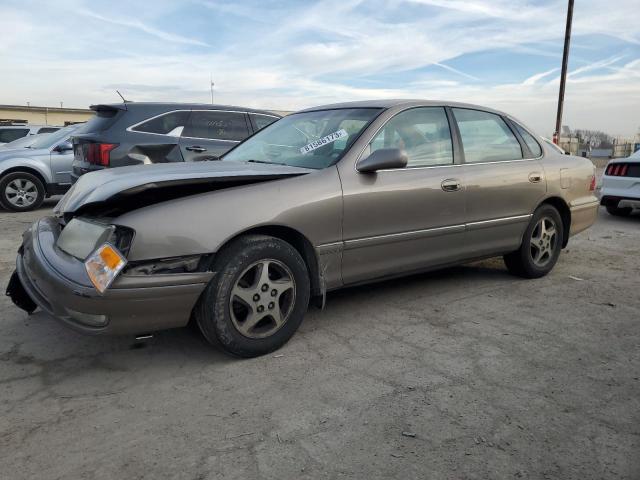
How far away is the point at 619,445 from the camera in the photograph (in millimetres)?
2355

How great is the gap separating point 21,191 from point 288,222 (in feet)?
25.6

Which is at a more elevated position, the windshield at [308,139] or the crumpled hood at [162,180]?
the windshield at [308,139]

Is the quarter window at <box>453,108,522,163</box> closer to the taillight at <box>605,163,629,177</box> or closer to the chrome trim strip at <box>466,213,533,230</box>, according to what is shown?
the chrome trim strip at <box>466,213,533,230</box>

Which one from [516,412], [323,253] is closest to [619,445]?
[516,412]

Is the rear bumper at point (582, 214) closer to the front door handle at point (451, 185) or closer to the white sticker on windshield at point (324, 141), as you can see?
the front door handle at point (451, 185)

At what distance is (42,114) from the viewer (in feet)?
169

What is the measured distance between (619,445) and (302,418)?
1.40 meters

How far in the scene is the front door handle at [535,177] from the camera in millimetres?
4754

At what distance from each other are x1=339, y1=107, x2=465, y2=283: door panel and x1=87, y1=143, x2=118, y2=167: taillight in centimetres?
433

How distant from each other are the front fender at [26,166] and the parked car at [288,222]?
6432 millimetres

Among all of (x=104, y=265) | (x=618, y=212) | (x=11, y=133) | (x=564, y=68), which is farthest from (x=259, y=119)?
(x=564, y=68)

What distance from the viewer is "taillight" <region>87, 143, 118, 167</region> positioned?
6857 mm

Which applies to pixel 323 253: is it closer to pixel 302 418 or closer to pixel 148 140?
pixel 302 418

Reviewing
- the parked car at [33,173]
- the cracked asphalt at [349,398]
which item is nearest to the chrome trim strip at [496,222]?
the cracked asphalt at [349,398]
